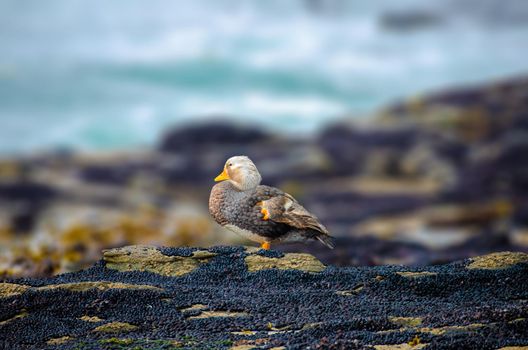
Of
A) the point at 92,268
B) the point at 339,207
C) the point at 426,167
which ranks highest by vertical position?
the point at 426,167

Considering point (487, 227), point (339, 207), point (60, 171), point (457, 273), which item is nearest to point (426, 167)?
point (339, 207)

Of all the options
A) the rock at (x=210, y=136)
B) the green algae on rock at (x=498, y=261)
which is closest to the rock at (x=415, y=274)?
the green algae on rock at (x=498, y=261)

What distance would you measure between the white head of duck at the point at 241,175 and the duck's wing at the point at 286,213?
24 cm

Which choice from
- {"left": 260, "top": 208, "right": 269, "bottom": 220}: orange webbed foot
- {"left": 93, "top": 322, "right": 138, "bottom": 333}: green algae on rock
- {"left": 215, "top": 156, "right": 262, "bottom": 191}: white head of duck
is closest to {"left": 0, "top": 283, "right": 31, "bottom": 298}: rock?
{"left": 93, "top": 322, "right": 138, "bottom": 333}: green algae on rock

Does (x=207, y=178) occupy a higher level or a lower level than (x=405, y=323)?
higher

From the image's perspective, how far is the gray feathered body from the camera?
9.18 metres

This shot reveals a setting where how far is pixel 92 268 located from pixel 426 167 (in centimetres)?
4343

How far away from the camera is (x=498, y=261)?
29.6 ft

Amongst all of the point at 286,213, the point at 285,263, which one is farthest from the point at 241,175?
the point at 285,263

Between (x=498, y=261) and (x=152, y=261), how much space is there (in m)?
4.01

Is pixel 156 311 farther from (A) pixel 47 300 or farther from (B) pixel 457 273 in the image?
(B) pixel 457 273

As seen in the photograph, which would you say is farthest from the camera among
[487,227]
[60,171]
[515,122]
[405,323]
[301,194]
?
[515,122]

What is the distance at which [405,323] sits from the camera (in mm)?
7258

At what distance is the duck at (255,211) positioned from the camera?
9.19 metres
